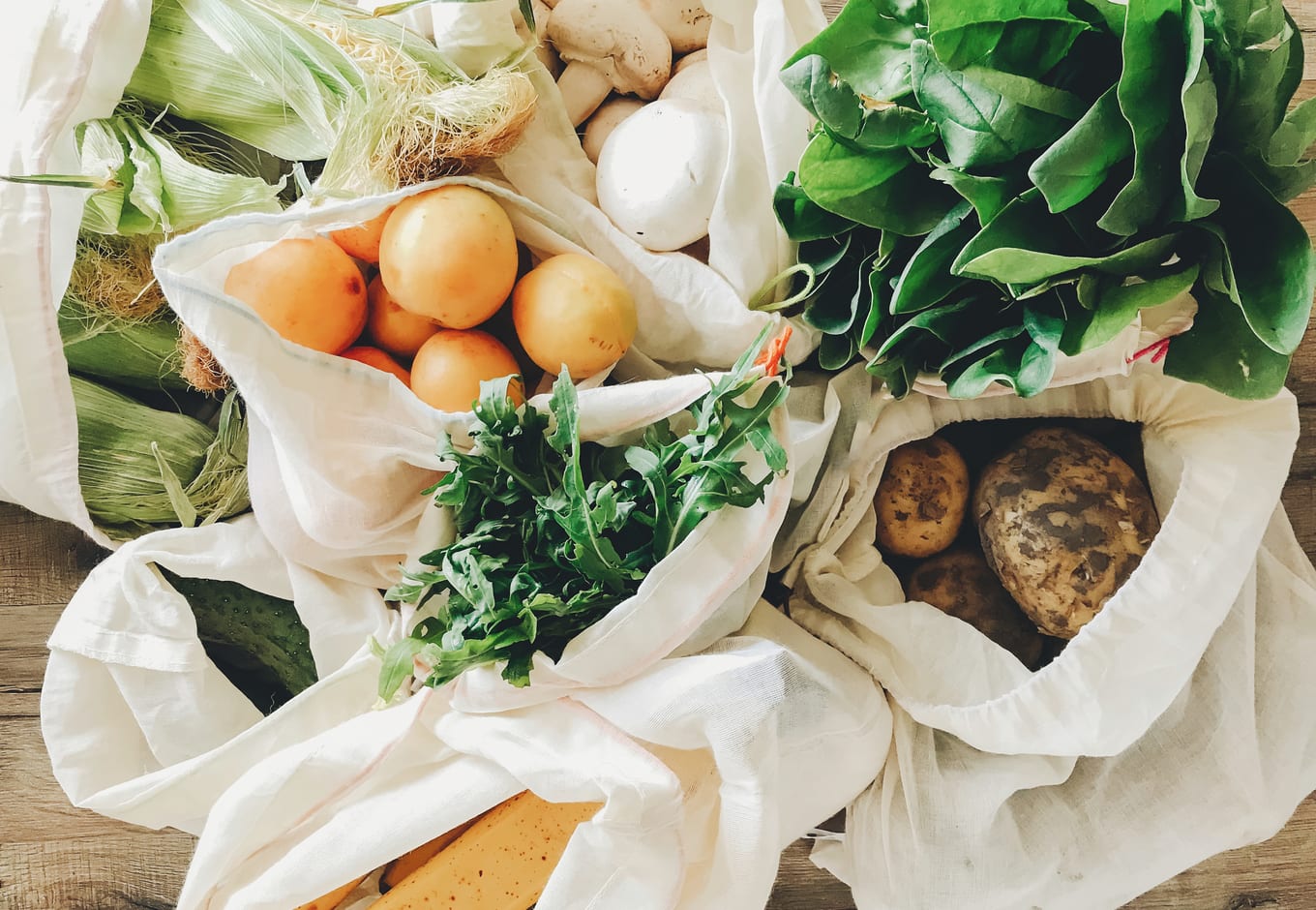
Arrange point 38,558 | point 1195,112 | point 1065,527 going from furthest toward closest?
Result: point 38,558
point 1065,527
point 1195,112

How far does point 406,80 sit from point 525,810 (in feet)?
1.80

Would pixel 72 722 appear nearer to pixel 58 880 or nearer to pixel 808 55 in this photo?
pixel 58 880

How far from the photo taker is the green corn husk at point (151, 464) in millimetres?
743

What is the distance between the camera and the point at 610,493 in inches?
22.9

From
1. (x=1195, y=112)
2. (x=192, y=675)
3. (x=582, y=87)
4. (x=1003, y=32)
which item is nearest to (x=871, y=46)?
(x=1003, y=32)

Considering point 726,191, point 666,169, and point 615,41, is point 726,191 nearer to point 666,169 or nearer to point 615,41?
point 666,169

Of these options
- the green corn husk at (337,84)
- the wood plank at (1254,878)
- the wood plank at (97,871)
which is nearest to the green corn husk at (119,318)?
the green corn husk at (337,84)

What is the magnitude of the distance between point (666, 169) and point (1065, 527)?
0.40 metres

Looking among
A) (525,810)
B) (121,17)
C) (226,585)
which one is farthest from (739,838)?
(121,17)

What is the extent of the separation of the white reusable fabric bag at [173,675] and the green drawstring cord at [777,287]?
38 centimetres

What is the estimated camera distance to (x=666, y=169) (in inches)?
26.7

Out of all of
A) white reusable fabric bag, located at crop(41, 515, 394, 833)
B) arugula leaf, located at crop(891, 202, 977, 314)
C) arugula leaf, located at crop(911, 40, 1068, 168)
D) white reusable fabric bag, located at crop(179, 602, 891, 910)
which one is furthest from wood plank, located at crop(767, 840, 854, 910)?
arugula leaf, located at crop(911, 40, 1068, 168)

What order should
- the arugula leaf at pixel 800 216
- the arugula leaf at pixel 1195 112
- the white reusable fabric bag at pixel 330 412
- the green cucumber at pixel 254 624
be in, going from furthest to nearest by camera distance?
1. the green cucumber at pixel 254 624
2. the arugula leaf at pixel 800 216
3. the white reusable fabric bag at pixel 330 412
4. the arugula leaf at pixel 1195 112

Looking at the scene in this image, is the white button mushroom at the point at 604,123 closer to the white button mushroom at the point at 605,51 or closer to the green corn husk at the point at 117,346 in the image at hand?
the white button mushroom at the point at 605,51
